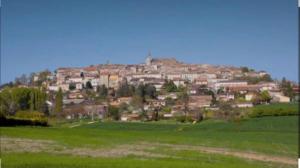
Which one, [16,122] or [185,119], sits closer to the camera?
[16,122]

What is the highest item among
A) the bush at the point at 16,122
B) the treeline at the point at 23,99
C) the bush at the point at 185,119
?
the treeline at the point at 23,99

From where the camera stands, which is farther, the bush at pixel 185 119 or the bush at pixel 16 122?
the bush at pixel 185 119

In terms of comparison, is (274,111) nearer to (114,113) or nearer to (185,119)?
(185,119)

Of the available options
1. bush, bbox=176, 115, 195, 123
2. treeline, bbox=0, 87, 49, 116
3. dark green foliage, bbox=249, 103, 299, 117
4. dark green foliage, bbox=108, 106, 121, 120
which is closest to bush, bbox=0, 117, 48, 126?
treeline, bbox=0, 87, 49, 116

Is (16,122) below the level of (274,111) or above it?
below

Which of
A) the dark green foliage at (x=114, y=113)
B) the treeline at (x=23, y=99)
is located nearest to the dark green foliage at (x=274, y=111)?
the dark green foliage at (x=114, y=113)

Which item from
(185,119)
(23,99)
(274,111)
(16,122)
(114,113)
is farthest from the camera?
(114,113)

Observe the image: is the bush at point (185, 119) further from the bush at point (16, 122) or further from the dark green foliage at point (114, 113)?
the bush at point (16, 122)

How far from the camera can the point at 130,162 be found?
2006 cm

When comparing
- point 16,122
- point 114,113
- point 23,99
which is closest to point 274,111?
point 114,113

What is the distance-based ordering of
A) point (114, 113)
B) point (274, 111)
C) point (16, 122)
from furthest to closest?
point (114, 113) < point (274, 111) < point (16, 122)

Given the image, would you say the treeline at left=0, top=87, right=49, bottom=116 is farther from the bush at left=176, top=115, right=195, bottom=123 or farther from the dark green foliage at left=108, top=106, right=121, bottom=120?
the bush at left=176, top=115, right=195, bottom=123

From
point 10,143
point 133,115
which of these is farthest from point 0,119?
point 133,115

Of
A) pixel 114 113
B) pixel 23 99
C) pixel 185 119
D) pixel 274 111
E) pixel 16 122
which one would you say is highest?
pixel 23 99
